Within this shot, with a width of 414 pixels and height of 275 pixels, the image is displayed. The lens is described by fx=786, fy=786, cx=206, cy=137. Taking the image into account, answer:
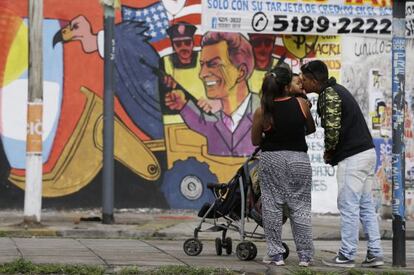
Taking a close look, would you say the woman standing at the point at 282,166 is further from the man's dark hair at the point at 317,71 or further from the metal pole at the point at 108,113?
the metal pole at the point at 108,113

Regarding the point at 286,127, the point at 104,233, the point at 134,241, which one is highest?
the point at 286,127

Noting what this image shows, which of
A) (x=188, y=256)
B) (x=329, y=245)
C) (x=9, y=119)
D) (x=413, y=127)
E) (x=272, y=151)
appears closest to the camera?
(x=272, y=151)

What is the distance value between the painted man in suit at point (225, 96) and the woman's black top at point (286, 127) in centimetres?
720

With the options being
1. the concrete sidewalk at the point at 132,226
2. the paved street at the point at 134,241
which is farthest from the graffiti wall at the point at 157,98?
the paved street at the point at 134,241

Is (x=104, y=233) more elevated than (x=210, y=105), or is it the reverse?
(x=210, y=105)

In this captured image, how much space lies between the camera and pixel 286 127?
769 cm

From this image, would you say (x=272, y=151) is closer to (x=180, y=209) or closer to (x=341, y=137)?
(x=341, y=137)

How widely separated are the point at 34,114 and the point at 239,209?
5082mm

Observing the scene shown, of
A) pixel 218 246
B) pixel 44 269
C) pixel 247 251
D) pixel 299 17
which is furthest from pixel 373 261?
pixel 299 17

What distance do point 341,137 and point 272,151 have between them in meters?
0.70

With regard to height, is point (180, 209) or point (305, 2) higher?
point (305, 2)

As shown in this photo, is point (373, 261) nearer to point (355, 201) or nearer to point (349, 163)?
point (355, 201)

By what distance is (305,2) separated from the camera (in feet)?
49.3

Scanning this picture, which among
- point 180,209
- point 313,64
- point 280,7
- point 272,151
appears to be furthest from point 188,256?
point 280,7
